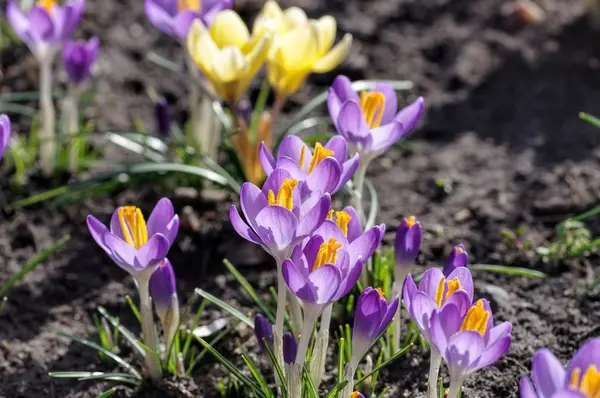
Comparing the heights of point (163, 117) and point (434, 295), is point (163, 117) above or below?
below

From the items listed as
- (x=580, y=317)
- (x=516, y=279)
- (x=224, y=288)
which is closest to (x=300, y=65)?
(x=224, y=288)

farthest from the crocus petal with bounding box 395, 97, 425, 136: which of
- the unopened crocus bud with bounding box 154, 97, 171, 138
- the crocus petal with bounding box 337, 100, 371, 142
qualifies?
the unopened crocus bud with bounding box 154, 97, 171, 138

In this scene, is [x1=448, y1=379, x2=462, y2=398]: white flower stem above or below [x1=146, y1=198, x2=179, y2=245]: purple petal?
below

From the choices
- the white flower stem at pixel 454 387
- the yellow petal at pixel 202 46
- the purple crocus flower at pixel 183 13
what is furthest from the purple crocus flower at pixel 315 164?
the purple crocus flower at pixel 183 13

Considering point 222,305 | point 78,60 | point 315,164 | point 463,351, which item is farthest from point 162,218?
point 78,60

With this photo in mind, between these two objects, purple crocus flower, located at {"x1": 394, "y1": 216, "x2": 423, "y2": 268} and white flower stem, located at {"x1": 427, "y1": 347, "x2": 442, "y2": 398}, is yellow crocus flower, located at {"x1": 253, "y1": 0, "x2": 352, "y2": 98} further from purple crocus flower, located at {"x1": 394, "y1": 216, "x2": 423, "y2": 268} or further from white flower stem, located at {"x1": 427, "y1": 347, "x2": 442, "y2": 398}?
white flower stem, located at {"x1": 427, "y1": 347, "x2": 442, "y2": 398}

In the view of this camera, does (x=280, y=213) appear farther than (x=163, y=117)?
No

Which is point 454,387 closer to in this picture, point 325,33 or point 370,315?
point 370,315

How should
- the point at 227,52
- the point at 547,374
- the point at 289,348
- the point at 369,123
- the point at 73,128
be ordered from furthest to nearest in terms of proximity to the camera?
the point at 73,128, the point at 227,52, the point at 369,123, the point at 289,348, the point at 547,374
